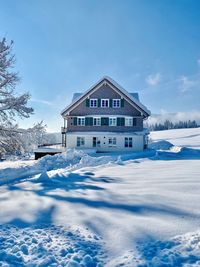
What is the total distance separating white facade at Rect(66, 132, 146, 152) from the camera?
1303 inches

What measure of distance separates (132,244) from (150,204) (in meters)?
2.27

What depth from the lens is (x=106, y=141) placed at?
33344 mm

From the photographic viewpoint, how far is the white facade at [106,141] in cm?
3309

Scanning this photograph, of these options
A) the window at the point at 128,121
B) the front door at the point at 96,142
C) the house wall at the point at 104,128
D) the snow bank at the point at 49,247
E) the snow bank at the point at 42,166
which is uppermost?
the window at the point at 128,121

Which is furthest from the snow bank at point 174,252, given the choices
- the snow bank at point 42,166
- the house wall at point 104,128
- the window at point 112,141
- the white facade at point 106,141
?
→ the house wall at point 104,128

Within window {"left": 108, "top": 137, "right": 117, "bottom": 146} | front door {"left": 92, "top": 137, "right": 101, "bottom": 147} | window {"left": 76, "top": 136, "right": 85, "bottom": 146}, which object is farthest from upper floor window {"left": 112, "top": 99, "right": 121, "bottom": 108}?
window {"left": 76, "top": 136, "right": 85, "bottom": 146}

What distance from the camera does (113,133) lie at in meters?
33.0

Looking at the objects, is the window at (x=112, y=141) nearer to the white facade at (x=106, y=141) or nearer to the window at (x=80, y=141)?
the white facade at (x=106, y=141)

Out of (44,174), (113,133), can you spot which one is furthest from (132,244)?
A: (113,133)

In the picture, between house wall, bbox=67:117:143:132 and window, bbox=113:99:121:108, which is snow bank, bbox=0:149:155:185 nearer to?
house wall, bbox=67:117:143:132

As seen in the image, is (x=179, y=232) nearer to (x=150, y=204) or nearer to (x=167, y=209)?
(x=167, y=209)

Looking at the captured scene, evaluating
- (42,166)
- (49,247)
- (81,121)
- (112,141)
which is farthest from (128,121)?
(49,247)

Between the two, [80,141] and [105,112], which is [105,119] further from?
[80,141]

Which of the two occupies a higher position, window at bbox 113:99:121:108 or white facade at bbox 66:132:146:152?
window at bbox 113:99:121:108
